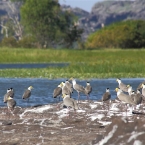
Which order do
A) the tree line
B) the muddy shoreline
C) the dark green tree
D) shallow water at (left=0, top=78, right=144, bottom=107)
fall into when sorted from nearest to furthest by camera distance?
the muddy shoreline → shallow water at (left=0, top=78, right=144, bottom=107) → the tree line → the dark green tree

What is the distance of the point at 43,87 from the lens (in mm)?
36781

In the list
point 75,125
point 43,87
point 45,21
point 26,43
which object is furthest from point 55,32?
point 75,125

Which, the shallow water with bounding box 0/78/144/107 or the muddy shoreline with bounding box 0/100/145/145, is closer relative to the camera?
the muddy shoreline with bounding box 0/100/145/145

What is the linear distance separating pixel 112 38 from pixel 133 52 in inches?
1315

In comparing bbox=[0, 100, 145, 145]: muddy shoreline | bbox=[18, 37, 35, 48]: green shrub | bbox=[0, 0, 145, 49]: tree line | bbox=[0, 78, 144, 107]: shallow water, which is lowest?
bbox=[0, 100, 145, 145]: muddy shoreline

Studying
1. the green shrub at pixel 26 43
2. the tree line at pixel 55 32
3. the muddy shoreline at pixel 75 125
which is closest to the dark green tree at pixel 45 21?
the tree line at pixel 55 32

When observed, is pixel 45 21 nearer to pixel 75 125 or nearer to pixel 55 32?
pixel 55 32

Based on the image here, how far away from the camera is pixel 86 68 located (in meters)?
45.5

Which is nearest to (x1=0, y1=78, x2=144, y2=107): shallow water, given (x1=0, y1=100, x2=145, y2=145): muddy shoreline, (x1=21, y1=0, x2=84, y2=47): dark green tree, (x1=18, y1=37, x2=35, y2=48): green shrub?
Answer: (x1=0, y1=100, x2=145, y2=145): muddy shoreline

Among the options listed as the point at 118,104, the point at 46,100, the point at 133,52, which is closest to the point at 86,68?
the point at 46,100

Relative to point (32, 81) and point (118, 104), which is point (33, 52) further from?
point (118, 104)

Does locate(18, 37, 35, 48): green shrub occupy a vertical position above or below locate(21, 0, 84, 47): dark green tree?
below

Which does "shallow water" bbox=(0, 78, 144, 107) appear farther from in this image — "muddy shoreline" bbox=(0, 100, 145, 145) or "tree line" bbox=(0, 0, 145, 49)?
"tree line" bbox=(0, 0, 145, 49)

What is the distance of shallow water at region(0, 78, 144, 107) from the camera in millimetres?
30095
